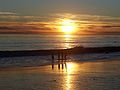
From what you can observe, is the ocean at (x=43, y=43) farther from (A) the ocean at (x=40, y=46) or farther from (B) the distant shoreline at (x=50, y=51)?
(B) the distant shoreline at (x=50, y=51)

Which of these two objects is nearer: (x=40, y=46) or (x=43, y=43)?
(x=40, y=46)

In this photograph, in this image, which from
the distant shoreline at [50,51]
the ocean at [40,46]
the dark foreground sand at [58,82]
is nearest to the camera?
the dark foreground sand at [58,82]

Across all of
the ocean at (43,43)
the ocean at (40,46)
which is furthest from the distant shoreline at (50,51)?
the ocean at (43,43)

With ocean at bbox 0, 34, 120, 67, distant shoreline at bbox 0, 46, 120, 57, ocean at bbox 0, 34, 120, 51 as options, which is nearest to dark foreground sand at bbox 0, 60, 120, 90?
ocean at bbox 0, 34, 120, 67

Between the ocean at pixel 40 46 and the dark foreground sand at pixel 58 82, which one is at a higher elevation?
the dark foreground sand at pixel 58 82

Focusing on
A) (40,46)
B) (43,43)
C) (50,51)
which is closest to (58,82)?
(50,51)

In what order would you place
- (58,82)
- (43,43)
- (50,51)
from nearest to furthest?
(58,82)
(50,51)
(43,43)

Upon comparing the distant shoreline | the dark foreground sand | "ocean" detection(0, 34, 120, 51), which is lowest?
"ocean" detection(0, 34, 120, 51)

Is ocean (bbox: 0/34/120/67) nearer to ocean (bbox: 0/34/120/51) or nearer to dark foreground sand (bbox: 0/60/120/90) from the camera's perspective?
ocean (bbox: 0/34/120/51)

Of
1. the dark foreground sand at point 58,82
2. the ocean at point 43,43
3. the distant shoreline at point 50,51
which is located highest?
the dark foreground sand at point 58,82

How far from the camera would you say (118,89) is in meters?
22.7

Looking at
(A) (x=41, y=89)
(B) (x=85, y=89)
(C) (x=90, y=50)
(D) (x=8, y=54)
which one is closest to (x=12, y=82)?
(A) (x=41, y=89)

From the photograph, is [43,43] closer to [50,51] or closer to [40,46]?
[40,46]

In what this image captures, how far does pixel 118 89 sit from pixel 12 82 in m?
6.49
